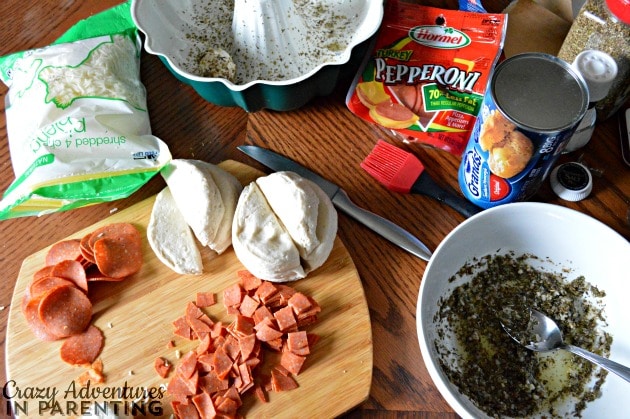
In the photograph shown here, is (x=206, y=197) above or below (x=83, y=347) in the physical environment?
above

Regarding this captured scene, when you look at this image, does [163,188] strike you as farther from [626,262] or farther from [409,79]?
[626,262]

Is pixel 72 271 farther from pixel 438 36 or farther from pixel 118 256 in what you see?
pixel 438 36

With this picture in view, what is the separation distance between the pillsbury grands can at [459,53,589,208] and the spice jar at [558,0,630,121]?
4.9 inches

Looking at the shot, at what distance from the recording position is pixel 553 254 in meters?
0.90

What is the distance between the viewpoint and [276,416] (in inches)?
33.0

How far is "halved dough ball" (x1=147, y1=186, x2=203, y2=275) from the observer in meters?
0.92

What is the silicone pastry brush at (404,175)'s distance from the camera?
0.95m

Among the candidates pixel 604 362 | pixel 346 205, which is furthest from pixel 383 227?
pixel 604 362

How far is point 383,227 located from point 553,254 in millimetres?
279

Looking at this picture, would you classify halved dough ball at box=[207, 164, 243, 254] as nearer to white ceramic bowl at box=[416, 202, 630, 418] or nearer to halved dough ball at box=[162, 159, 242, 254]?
halved dough ball at box=[162, 159, 242, 254]

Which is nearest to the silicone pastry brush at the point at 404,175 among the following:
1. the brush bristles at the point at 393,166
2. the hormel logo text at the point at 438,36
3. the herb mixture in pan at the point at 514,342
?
the brush bristles at the point at 393,166

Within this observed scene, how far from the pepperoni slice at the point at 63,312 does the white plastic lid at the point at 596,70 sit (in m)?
0.87

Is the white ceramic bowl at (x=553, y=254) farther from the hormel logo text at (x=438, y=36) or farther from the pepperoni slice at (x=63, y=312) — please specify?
the pepperoni slice at (x=63, y=312)

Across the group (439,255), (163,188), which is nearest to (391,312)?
(439,255)
